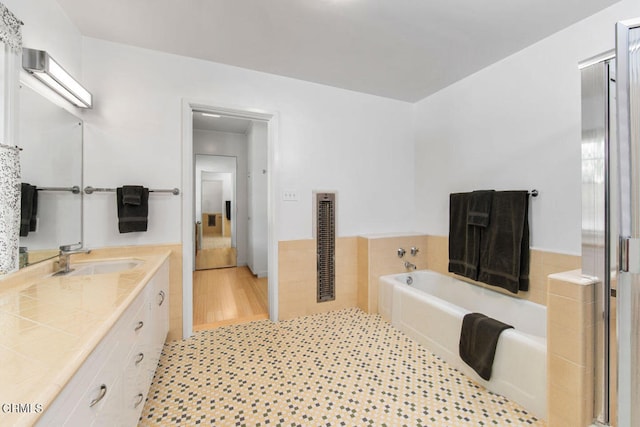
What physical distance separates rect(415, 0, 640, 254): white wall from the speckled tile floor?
1.33 m

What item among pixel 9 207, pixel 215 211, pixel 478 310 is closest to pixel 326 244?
pixel 478 310

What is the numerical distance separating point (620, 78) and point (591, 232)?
2.23 feet

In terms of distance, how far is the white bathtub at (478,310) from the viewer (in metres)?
1.51

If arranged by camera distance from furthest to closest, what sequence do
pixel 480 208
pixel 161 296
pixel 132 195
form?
pixel 480 208
pixel 132 195
pixel 161 296

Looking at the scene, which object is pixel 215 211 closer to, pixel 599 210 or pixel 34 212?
pixel 34 212

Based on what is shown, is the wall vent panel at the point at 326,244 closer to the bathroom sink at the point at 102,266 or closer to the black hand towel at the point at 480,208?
the black hand towel at the point at 480,208

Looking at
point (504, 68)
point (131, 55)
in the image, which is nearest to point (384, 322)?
point (504, 68)

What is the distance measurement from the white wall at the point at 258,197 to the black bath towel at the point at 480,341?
3.04m

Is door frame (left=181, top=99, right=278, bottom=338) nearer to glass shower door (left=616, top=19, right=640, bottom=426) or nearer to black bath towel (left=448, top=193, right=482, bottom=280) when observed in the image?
black bath towel (left=448, top=193, right=482, bottom=280)

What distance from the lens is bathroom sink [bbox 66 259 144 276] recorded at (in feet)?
5.64

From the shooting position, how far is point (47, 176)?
1.61 meters

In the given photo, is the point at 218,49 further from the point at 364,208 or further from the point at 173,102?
the point at 364,208

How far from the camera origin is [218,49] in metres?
2.19

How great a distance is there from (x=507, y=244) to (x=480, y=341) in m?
0.94
